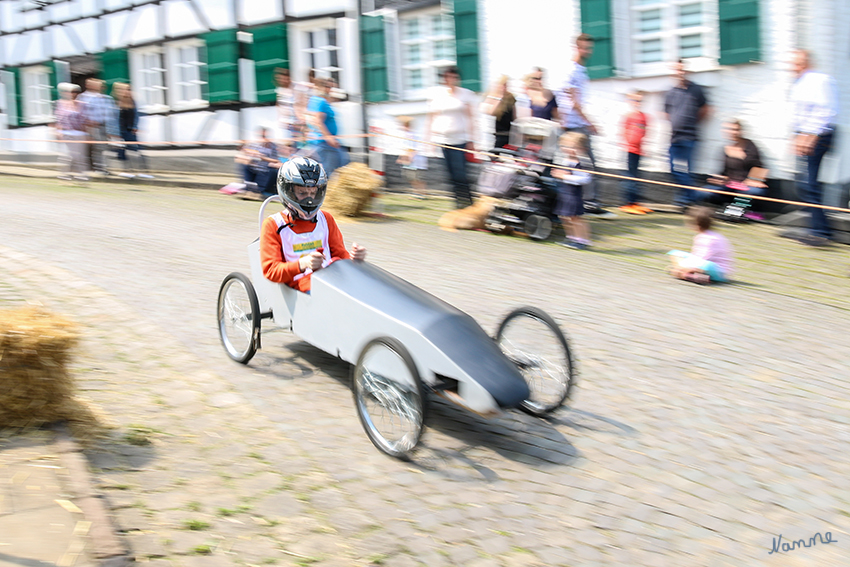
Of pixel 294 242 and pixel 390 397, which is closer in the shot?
pixel 390 397

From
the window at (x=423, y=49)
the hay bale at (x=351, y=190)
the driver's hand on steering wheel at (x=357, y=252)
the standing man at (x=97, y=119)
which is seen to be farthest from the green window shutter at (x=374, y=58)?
the driver's hand on steering wheel at (x=357, y=252)

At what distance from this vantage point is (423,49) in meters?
15.8

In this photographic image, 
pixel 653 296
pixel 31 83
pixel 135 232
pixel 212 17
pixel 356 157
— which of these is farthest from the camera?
pixel 31 83

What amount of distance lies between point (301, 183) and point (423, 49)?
35.4 ft

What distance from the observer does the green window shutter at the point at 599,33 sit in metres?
13.1

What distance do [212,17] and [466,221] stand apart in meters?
10.3

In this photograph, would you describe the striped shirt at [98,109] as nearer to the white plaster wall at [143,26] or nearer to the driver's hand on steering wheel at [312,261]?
the white plaster wall at [143,26]

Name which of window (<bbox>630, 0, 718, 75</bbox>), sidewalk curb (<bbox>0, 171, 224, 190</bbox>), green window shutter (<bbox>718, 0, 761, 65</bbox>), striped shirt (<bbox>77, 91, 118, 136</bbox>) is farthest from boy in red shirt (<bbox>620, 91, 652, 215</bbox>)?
striped shirt (<bbox>77, 91, 118, 136</bbox>)

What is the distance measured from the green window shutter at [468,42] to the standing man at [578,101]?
2663 mm

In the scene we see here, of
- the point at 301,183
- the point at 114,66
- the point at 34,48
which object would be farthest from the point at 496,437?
the point at 34,48

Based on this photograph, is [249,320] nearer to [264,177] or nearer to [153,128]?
[264,177]

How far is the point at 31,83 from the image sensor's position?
2411 centimetres

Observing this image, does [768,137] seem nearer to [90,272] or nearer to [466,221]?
[466,221]

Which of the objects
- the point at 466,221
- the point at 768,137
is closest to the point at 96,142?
the point at 466,221
